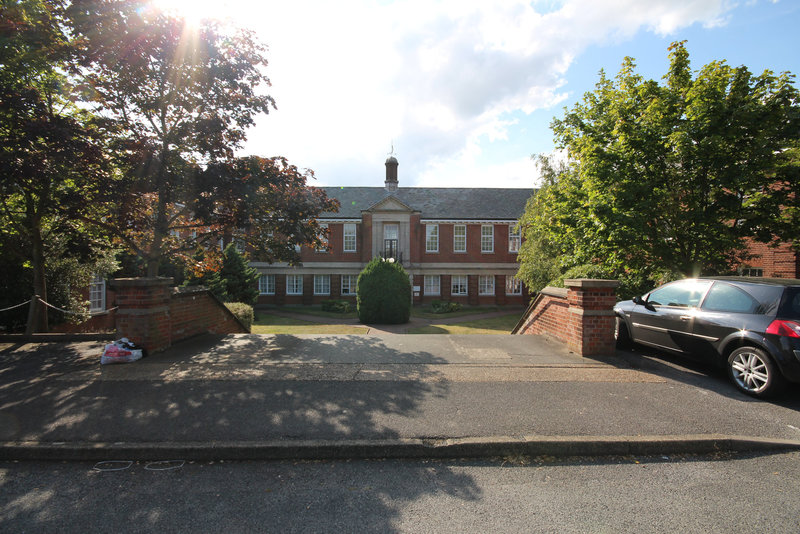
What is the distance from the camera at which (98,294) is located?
17.5 metres

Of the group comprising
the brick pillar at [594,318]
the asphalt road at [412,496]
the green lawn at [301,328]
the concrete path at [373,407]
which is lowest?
the green lawn at [301,328]

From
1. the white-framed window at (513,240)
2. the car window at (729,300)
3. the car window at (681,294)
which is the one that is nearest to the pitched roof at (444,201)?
the white-framed window at (513,240)

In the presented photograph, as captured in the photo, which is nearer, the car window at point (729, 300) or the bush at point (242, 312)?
the car window at point (729, 300)

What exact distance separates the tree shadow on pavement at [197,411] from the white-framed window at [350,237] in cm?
2318

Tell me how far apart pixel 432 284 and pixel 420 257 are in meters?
2.28

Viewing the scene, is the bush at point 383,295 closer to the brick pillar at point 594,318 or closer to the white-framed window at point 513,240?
the brick pillar at point 594,318

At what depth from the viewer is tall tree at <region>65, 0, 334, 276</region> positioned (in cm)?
813

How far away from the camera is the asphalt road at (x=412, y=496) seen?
2621mm

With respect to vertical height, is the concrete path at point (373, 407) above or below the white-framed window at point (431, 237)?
below

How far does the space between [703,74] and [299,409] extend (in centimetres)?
1033

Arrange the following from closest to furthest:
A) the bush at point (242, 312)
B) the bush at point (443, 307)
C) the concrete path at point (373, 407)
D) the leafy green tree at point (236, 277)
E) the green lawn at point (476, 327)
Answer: the concrete path at point (373, 407) < the bush at point (242, 312) < the green lawn at point (476, 327) < the leafy green tree at point (236, 277) < the bush at point (443, 307)

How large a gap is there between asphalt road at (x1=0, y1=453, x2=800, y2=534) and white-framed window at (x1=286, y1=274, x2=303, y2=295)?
88.0 ft

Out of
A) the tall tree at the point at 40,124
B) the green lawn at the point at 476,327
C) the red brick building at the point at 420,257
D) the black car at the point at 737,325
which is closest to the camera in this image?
the black car at the point at 737,325

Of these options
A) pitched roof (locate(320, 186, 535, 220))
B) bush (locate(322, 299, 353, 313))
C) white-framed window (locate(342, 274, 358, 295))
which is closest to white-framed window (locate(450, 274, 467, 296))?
pitched roof (locate(320, 186, 535, 220))
